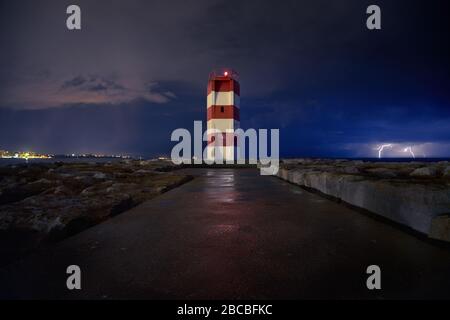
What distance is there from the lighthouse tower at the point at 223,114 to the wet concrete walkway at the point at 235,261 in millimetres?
27984

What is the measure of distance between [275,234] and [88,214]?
3.43 m

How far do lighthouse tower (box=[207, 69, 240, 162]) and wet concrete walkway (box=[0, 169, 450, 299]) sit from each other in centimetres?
2798

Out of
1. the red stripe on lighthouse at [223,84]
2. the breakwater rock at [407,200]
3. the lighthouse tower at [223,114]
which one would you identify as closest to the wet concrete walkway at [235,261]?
the breakwater rock at [407,200]

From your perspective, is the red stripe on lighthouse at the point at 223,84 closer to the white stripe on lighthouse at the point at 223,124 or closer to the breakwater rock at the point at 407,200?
the white stripe on lighthouse at the point at 223,124

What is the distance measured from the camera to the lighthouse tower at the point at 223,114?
33281mm

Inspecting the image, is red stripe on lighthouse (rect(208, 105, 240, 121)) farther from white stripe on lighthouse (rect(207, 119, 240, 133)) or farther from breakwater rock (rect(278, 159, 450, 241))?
breakwater rock (rect(278, 159, 450, 241))

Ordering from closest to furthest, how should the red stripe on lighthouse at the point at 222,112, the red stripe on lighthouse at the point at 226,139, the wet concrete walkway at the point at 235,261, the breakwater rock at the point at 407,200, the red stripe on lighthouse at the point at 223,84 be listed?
the wet concrete walkway at the point at 235,261 < the breakwater rock at the point at 407,200 < the red stripe on lighthouse at the point at 226,139 < the red stripe on lighthouse at the point at 222,112 < the red stripe on lighthouse at the point at 223,84

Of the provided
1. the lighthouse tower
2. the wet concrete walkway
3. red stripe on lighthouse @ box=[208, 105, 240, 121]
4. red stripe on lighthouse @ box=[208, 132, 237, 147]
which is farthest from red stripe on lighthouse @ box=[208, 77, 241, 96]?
the wet concrete walkway

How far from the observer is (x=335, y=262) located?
311 cm

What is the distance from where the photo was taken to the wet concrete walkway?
2.42 metres

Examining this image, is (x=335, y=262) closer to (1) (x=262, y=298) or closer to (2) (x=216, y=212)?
(1) (x=262, y=298)

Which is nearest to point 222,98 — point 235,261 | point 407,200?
point 407,200

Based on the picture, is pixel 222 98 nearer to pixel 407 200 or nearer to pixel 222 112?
pixel 222 112
